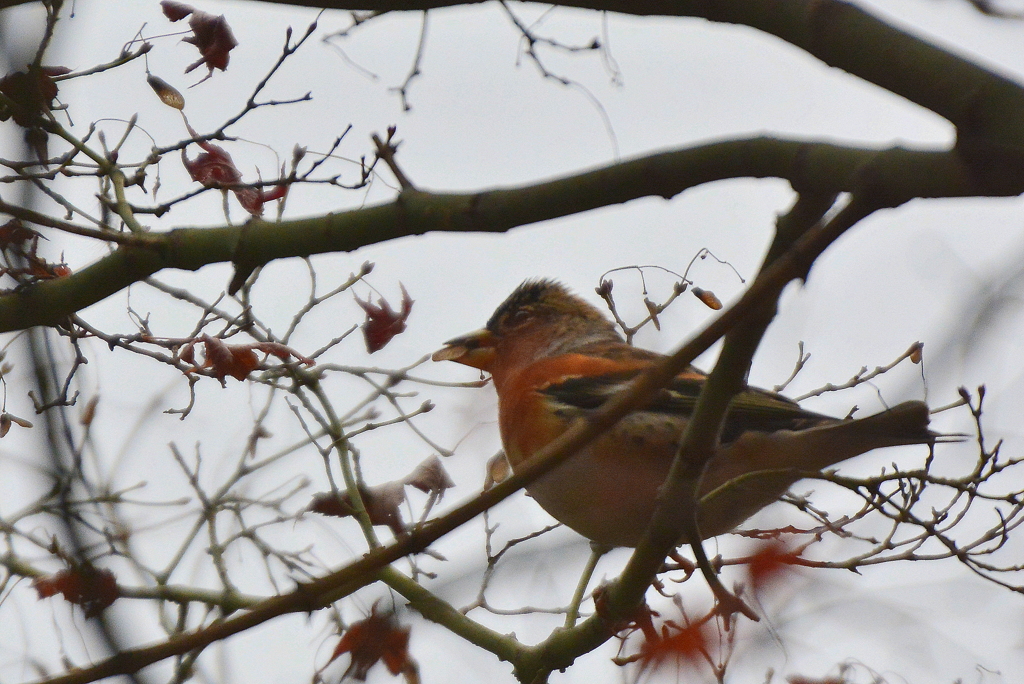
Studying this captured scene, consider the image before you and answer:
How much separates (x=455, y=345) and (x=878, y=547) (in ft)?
9.66

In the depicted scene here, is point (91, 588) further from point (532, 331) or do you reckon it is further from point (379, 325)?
point (532, 331)

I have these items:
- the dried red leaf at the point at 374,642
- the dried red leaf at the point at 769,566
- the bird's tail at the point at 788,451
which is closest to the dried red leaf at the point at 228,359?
the dried red leaf at the point at 374,642

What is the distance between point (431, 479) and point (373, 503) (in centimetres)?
30

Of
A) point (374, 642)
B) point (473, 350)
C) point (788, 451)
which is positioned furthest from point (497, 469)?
point (374, 642)

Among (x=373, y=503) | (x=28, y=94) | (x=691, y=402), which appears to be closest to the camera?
(x=28, y=94)

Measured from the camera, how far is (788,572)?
12.6ft

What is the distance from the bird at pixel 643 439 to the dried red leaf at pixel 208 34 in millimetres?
2210

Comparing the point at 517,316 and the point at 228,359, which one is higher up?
the point at 517,316

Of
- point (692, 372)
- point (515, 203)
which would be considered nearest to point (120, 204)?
point (515, 203)

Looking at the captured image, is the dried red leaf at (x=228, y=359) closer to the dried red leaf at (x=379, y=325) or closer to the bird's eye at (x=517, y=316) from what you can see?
the dried red leaf at (x=379, y=325)

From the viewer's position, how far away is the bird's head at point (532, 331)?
623 cm

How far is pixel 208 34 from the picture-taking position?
446 cm

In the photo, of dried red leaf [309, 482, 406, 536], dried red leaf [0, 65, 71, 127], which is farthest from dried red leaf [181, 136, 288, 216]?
dried red leaf [309, 482, 406, 536]

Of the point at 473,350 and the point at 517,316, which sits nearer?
the point at 473,350
